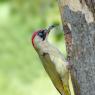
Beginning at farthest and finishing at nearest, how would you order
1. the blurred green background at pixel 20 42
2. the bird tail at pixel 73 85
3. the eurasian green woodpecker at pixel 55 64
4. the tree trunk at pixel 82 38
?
the blurred green background at pixel 20 42 < the eurasian green woodpecker at pixel 55 64 < the bird tail at pixel 73 85 < the tree trunk at pixel 82 38

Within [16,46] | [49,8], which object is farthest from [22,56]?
[49,8]

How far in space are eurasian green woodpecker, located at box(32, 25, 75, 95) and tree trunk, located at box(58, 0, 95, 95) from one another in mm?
199

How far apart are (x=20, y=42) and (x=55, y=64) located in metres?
4.53

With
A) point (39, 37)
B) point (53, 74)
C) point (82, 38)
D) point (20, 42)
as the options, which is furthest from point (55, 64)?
point (20, 42)

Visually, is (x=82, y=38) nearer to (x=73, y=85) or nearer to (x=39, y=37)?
(x=73, y=85)

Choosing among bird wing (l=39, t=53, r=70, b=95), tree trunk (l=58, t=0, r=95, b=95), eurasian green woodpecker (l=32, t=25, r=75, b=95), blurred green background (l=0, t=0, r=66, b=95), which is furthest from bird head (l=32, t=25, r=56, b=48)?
blurred green background (l=0, t=0, r=66, b=95)

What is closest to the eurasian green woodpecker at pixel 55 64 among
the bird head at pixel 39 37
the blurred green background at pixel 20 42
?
the bird head at pixel 39 37

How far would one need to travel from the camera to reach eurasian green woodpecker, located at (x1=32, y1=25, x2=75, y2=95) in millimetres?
5023

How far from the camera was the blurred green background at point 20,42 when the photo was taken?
8773 millimetres

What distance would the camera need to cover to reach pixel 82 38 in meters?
4.72

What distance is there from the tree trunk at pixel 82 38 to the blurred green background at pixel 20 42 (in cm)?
373

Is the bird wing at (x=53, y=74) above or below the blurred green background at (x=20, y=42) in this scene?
above

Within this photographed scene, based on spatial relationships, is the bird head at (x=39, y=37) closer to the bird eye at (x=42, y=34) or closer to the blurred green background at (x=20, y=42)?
the bird eye at (x=42, y=34)

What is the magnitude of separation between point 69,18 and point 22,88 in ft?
12.8
